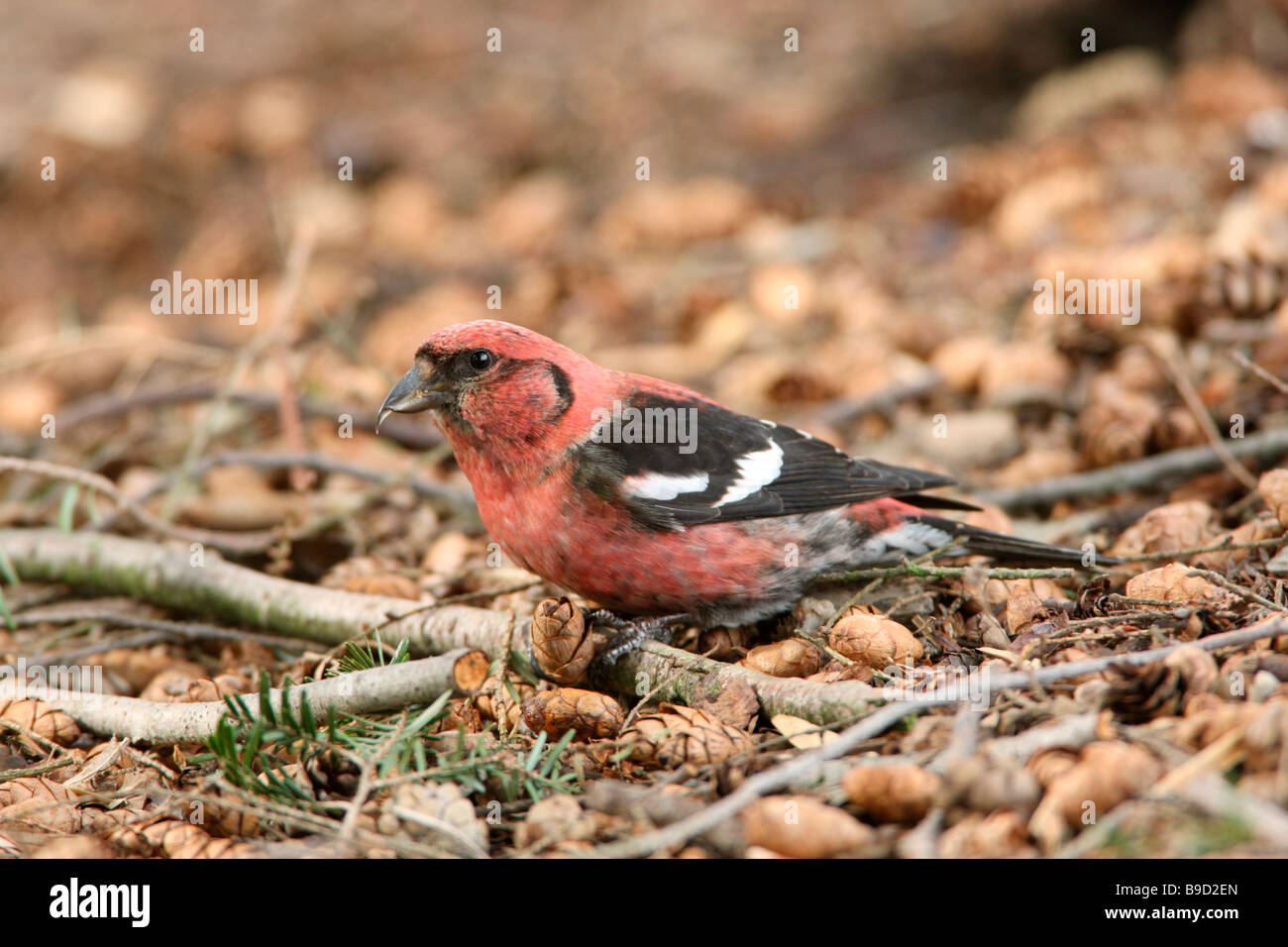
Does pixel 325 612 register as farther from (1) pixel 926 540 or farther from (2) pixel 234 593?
(1) pixel 926 540

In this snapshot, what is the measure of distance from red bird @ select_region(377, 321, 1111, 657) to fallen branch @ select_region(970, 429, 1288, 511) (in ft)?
1.67

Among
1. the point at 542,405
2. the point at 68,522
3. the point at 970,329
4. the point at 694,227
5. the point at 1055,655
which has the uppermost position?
the point at 694,227

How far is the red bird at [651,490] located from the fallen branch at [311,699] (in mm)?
582

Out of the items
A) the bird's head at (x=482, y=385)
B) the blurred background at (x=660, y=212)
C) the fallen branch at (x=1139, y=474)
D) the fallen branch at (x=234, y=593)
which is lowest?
the fallen branch at (x=234, y=593)

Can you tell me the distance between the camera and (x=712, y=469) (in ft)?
10.1

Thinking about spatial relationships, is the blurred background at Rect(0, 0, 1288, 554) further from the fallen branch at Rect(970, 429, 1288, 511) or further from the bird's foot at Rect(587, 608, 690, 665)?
the bird's foot at Rect(587, 608, 690, 665)

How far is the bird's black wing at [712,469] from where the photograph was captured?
2951mm

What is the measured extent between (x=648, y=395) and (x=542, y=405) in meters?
0.33

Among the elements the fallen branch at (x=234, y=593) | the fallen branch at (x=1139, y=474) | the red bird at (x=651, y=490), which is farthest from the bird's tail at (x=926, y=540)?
the fallen branch at (x=234, y=593)

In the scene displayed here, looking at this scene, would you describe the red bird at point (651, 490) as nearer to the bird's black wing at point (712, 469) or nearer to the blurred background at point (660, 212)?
the bird's black wing at point (712, 469)

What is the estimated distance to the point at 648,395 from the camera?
323 cm

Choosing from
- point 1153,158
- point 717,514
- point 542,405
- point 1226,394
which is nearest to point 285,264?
point 542,405

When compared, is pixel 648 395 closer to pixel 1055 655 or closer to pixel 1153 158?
pixel 1055 655

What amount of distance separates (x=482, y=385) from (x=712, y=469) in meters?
0.67
